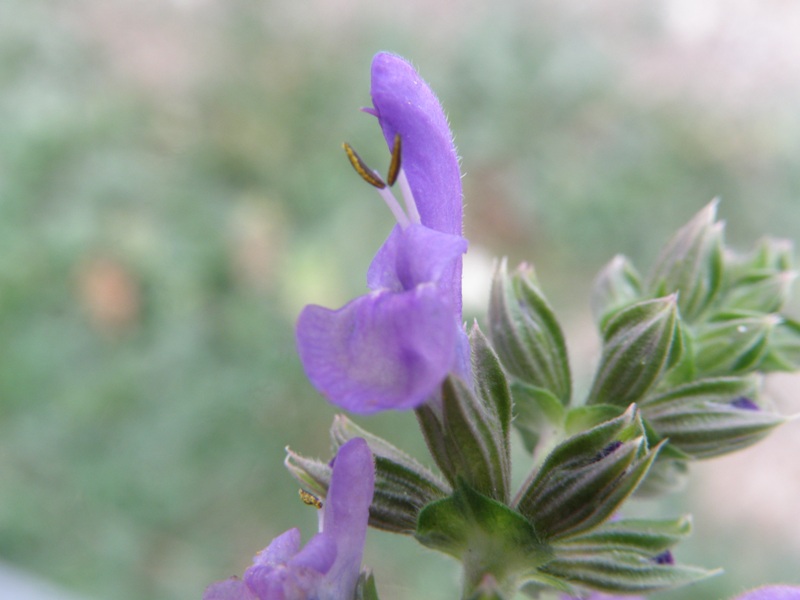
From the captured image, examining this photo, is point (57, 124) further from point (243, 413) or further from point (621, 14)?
point (621, 14)

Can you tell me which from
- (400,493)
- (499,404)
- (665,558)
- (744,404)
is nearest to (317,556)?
(400,493)

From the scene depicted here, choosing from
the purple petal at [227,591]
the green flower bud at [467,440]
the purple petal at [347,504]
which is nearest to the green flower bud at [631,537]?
the green flower bud at [467,440]

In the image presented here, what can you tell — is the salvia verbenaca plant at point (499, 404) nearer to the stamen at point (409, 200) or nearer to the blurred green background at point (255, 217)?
the stamen at point (409, 200)

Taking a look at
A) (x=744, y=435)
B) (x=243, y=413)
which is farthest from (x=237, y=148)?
(x=744, y=435)

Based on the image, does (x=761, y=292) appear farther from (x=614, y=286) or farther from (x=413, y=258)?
(x=413, y=258)

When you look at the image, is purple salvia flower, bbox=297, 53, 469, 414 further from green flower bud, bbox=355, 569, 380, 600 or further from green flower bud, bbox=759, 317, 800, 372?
green flower bud, bbox=759, 317, 800, 372

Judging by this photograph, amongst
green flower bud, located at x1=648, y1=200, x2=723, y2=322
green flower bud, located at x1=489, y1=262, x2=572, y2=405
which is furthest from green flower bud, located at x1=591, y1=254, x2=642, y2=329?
green flower bud, located at x1=489, y1=262, x2=572, y2=405
